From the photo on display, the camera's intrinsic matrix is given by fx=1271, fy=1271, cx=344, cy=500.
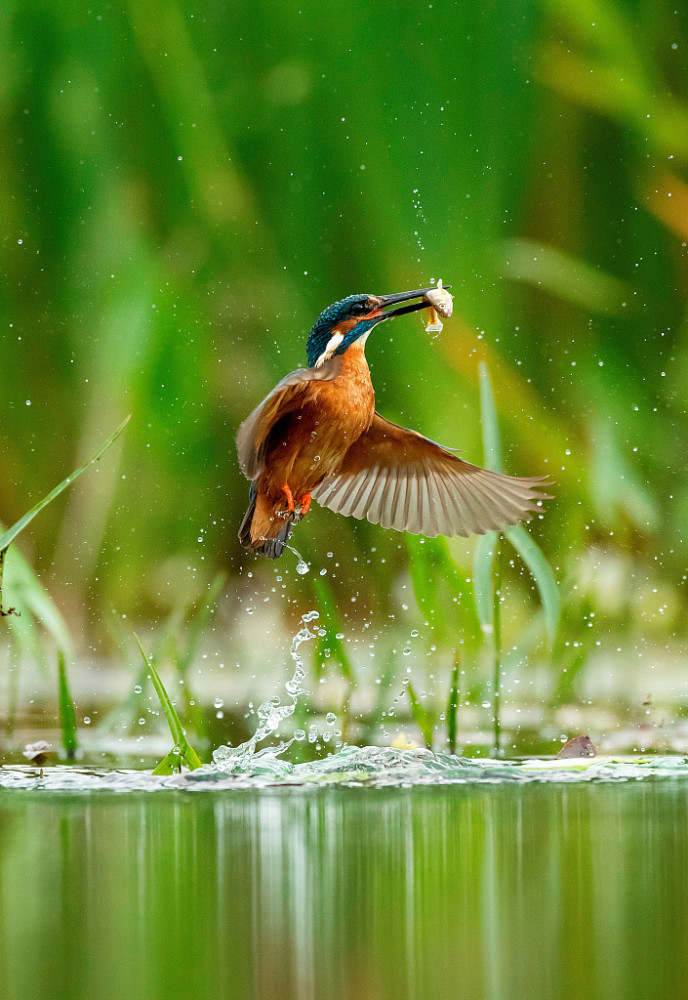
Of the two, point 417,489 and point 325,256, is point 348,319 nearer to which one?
point 417,489

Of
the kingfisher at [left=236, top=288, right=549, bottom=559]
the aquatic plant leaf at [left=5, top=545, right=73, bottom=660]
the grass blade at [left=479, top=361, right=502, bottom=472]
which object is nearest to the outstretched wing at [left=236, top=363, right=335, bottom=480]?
the kingfisher at [left=236, top=288, right=549, bottom=559]

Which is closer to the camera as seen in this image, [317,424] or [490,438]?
[317,424]

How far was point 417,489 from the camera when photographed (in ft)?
10.9

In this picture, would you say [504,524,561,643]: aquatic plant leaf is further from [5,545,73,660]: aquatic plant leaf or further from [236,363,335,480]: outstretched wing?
[5,545,73,660]: aquatic plant leaf

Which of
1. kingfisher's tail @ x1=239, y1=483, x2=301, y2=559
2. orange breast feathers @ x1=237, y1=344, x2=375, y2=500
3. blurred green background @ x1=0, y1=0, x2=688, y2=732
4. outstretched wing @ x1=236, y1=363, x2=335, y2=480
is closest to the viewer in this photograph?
outstretched wing @ x1=236, y1=363, x2=335, y2=480

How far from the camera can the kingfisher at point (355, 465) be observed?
114 inches

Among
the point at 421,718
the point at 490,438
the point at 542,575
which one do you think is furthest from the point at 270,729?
the point at 490,438

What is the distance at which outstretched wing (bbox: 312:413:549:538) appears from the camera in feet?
10.5

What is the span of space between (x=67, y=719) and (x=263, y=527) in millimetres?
864

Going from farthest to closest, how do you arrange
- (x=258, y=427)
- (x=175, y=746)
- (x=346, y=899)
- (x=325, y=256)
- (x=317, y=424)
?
(x=325, y=256) < (x=175, y=746) < (x=317, y=424) < (x=258, y=427) < (x=346, y=899)

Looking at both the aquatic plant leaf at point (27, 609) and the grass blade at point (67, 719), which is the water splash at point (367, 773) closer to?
the grass blade at point (67, 719)

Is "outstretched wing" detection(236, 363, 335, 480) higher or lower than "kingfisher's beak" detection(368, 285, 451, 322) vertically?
lower

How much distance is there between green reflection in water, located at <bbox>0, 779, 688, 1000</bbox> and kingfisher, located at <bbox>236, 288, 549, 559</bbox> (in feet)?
2.36

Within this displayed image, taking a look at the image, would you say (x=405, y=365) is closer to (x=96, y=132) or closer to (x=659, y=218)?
(x=659, y=218)
